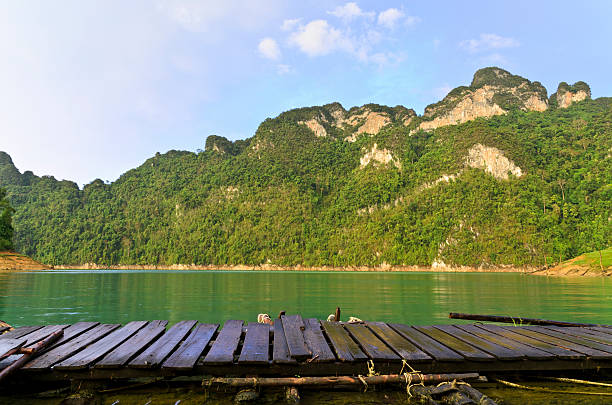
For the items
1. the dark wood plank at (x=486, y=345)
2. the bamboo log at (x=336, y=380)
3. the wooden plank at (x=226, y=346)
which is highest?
the wooden plank at (x=226, y=346)

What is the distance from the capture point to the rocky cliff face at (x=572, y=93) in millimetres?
161312

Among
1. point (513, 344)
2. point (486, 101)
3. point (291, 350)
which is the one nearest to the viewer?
point (291, 350)

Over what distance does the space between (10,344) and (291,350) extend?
3891 millimetres

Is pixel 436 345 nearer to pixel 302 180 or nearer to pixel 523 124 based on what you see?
pixel 302 180

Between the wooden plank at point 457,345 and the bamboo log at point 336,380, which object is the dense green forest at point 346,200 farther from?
the bamboo log at point 336,380

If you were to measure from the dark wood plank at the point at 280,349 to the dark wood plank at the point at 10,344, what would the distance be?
3.28 metres

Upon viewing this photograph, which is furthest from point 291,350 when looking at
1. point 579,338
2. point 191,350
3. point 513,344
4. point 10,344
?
point 579,338

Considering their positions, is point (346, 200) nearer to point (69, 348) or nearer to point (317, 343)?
point (317, 343)

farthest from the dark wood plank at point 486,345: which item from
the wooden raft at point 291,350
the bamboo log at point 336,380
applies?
the bamboo log at point 336,380

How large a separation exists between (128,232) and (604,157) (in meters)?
168

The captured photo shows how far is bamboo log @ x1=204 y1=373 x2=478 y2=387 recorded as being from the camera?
4109mm

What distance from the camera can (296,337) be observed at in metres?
5.35

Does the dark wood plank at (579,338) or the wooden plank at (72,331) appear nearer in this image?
the wooden plank at (72,331)

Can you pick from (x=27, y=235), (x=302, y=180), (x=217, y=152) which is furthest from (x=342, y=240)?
(x=27, y=235)
